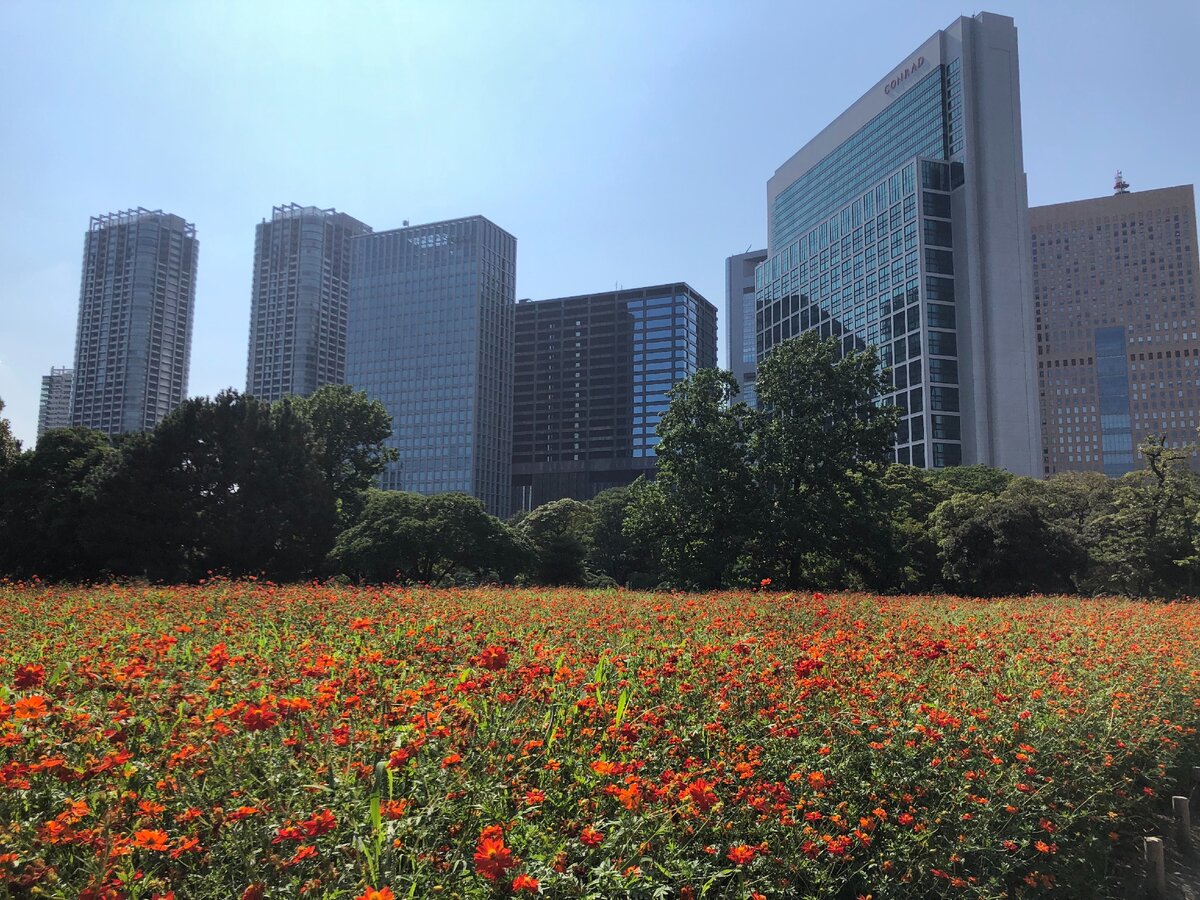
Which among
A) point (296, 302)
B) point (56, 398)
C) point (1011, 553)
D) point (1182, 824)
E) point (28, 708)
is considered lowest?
point (1182, 824)

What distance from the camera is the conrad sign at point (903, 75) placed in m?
73.0

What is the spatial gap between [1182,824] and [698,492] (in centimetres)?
1591

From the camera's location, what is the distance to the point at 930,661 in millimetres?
4961

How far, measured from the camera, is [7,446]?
2538 centimetres

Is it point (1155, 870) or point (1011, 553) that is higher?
point (1011, 553)

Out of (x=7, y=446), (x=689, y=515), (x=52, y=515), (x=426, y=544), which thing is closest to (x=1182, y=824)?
(x=689, y=515)

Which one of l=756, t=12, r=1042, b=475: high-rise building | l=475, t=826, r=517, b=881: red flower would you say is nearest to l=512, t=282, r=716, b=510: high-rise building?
l=756, t=12, r=1042, b=475: high-rise building

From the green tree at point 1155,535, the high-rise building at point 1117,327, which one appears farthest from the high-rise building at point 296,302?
the green tree at point 1155,535

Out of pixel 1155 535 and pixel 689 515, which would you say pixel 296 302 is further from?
pixel 1155 535

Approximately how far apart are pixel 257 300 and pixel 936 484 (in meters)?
116

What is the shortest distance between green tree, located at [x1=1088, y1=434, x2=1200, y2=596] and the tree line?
0.06m

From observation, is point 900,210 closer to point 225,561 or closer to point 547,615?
point 225,561

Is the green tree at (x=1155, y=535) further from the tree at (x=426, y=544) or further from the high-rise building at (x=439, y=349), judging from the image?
the high-rise building at (x=439, y=349)

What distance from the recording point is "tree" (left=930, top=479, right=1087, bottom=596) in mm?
21562
